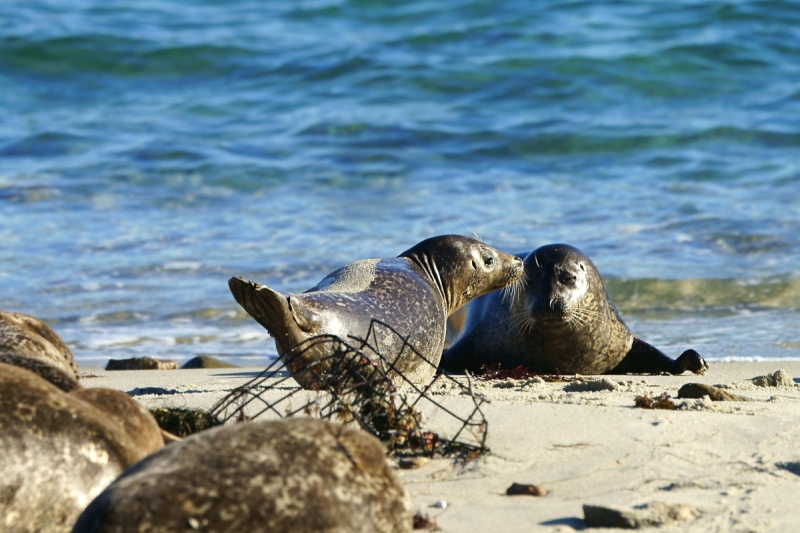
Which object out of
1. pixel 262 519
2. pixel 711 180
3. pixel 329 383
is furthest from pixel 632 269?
pixel 262 519

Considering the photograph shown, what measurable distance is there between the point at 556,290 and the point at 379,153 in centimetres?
796

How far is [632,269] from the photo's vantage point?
970 centimetres

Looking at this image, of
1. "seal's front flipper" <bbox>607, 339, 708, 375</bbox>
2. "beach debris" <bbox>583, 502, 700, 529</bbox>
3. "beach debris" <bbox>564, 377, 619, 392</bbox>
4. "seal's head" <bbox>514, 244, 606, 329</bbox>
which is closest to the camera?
"beach debris" <bbox>583, 502, 700, 529</bbox>

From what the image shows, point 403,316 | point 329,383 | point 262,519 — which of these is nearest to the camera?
point 262,519

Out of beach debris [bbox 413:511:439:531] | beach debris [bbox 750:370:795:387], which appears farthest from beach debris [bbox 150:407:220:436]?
beach debris [bbox 750:370:795:387]

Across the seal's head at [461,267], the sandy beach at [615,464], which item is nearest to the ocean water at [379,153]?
the seal's head at [461,267]

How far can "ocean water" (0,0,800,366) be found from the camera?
30.2 feet

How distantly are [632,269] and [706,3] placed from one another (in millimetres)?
11612

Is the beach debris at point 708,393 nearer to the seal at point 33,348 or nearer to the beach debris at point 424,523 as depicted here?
the beach debris at point 424,523

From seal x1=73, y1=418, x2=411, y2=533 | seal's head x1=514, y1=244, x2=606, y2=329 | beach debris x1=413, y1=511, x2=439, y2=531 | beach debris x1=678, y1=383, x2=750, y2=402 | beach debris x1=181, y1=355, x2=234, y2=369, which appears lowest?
beach debris x1=181, y1=355, x2=234, y2=369

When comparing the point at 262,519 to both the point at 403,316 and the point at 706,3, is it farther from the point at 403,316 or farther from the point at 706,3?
the point at 706,3

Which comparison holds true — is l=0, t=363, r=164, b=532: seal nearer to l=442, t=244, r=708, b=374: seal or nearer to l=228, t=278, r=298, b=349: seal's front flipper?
l=228, t=278, r=298, b=349: seal's front flipper

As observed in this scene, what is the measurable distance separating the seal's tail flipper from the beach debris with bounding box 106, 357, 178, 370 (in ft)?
7.88

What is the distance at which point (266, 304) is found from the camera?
4.64 meters
